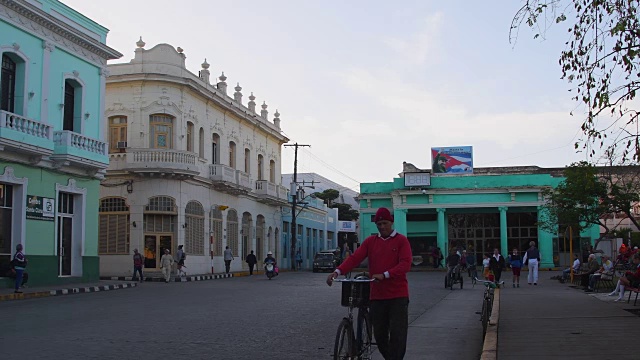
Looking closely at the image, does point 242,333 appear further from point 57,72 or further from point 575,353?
point 57,72

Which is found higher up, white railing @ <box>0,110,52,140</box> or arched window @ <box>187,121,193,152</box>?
arched window @ <box>187,121,193,152</box>

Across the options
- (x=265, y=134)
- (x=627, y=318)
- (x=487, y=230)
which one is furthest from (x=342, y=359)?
(x=487, y=230)

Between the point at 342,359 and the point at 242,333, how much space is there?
5062mm

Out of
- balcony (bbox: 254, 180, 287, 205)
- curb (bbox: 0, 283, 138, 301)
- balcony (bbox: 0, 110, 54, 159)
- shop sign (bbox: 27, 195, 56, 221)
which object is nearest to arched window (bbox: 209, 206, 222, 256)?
balcony (bbox: 254, 180, 287, 205)

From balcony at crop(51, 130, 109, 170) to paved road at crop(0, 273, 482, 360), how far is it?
665cm

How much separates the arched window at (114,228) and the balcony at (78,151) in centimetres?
798

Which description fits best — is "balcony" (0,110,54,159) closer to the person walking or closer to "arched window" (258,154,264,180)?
"arched window" (258,154,264,180)

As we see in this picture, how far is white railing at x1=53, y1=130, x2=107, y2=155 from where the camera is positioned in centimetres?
2442

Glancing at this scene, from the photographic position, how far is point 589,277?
21125mm

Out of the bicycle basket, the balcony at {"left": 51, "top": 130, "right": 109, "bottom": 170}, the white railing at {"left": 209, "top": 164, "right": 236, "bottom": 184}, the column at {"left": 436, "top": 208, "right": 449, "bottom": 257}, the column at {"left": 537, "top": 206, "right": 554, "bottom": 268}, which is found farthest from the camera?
the column at {"left": 436, "top": 208, "right": 449, "bottom": 257}

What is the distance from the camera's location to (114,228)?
114ft

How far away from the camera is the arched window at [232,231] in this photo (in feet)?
138

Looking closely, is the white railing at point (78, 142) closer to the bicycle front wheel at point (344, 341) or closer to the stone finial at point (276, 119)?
the bicycle front wheel at point (344, 341)

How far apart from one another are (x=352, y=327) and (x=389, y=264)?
0.76 metres
